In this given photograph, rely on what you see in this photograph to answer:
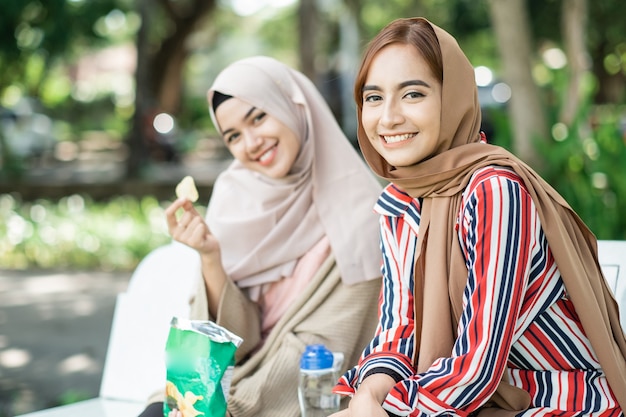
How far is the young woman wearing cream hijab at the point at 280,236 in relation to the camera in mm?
2623

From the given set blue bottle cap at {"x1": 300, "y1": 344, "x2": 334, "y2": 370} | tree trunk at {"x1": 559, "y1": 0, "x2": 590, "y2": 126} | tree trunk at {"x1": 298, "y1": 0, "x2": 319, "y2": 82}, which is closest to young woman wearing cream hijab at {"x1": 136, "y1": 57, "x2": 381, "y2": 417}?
blue bottle cap at {"x1": 300, "y1": 344, "x2": 334, "y2": 370}

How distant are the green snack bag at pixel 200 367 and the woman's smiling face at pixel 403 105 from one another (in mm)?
678

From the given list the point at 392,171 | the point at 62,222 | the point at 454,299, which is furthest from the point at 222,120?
the point at 62,222

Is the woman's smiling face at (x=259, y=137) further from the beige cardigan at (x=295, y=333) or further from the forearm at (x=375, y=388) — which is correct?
the forearm at (x=375, y=388)

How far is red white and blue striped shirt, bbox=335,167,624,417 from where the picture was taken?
1812mm

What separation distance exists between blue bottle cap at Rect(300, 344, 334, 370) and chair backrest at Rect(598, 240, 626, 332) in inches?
34.6

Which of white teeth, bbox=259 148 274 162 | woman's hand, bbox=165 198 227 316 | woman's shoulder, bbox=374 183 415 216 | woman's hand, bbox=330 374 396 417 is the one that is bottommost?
woman's hand, bbox=330 374 396 417

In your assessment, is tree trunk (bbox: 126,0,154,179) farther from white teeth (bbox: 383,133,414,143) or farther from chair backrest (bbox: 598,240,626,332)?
white teeth (bbox: 383,133,414,143)

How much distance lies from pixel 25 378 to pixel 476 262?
4197 millimetres

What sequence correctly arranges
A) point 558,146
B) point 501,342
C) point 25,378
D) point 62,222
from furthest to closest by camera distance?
point 62,222 → point 558,146 → point 25,378 → point 501,342

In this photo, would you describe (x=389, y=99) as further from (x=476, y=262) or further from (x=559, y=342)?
(x=559, y=342)

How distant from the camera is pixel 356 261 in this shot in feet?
8.60

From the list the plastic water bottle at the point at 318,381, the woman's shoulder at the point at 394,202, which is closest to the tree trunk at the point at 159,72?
the plastic water bottle at the point at 318,381

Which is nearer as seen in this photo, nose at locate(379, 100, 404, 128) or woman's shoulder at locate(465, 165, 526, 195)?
woman's shoulder at locate(465, 165, 526, 195)
